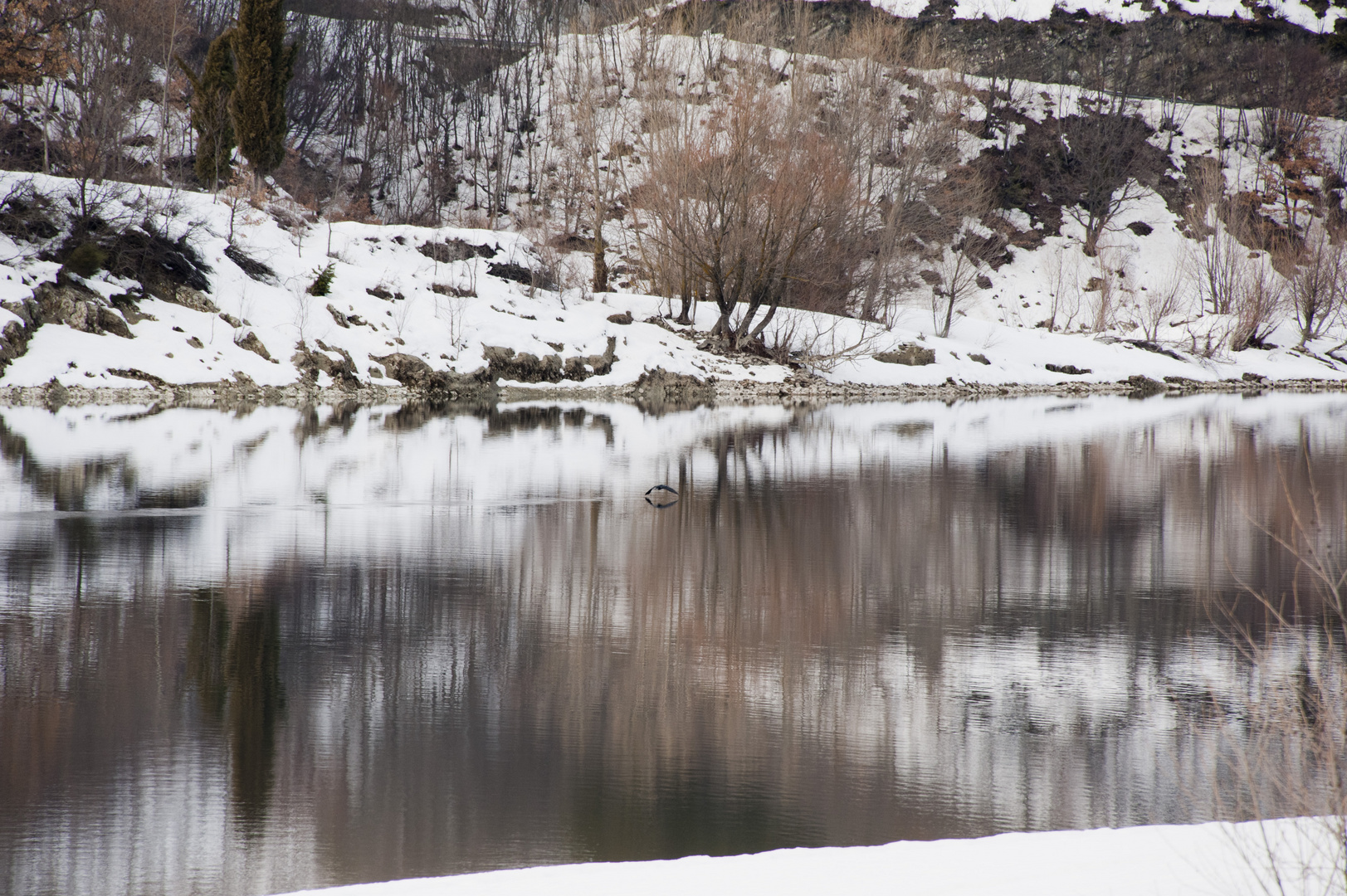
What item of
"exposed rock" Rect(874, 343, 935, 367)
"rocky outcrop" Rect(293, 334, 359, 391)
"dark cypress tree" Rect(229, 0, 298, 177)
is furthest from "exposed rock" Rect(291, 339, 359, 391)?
"exposed rock" Rect(874, 343, 935, 367)

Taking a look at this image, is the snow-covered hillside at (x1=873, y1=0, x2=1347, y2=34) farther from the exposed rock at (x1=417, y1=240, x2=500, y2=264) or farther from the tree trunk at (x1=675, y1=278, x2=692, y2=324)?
the exposed rock at (x1=417, y1=240, x2=500, y2=264)

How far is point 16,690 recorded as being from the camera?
7414mm

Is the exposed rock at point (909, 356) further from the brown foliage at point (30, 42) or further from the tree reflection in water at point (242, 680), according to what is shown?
the tree reflection in water at point (242, 680)

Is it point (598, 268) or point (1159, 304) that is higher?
point (598, 268)

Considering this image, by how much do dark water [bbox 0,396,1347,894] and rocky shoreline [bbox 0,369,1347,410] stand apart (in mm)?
14907

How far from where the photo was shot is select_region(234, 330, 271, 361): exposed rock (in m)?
35.5

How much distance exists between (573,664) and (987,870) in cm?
426

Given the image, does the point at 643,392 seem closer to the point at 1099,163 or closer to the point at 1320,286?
the point at 1320,286

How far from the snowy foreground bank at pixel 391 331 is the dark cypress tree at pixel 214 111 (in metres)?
2.31

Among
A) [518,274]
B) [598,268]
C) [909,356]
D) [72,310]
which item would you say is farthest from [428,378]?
[909,356]

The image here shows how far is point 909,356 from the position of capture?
1909 inches

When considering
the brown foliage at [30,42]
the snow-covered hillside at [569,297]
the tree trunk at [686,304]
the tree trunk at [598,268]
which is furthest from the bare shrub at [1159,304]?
the brown foliage at [30,42]

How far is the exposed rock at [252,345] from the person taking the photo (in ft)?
117

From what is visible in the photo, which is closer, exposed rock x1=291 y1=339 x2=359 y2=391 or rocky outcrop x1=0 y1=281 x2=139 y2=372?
rocky outcrop x1=0 y1=281 x2=139 y2=372
